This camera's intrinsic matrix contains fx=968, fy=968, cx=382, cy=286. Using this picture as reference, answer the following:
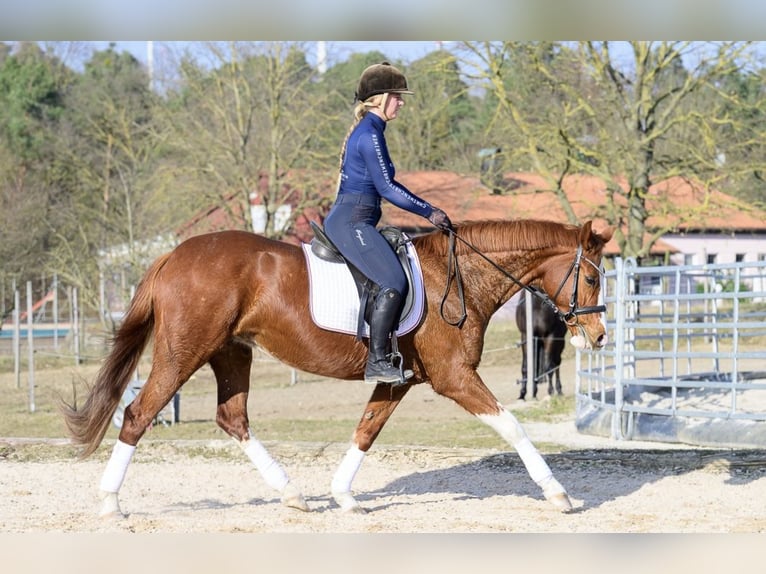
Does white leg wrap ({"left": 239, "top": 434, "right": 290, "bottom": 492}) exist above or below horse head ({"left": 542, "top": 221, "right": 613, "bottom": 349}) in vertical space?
below

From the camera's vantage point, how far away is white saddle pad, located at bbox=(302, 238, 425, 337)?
636cm

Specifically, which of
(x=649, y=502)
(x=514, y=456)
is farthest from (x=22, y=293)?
(x=649, y=502)

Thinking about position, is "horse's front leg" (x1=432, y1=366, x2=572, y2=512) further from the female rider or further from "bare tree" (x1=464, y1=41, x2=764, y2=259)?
"bare tree" (x1=464, y1=41, x2=764, y2=259)

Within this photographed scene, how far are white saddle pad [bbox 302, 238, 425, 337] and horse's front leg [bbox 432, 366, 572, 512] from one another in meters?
0.47

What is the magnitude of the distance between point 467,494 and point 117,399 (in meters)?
2.74

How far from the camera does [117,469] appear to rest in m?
6.25

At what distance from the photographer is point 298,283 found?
6.42 metres

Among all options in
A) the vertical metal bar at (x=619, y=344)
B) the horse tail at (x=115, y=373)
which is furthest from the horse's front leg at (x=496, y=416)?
the vertical metal bar at (x=619, y=344)

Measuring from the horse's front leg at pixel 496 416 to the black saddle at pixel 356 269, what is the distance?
22.6 inches

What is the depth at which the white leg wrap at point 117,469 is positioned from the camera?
20.4ft

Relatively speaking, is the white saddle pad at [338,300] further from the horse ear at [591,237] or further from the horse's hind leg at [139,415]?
the horse ear at [591,237]

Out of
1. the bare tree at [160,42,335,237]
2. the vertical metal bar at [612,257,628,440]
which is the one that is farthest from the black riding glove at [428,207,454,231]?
the bare tree at [160,42,335,237]

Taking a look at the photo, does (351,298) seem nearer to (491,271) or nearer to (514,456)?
(491,271)

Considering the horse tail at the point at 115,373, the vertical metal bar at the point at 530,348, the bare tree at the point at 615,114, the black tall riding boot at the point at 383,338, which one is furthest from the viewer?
the bare tree at the point at 615,114
